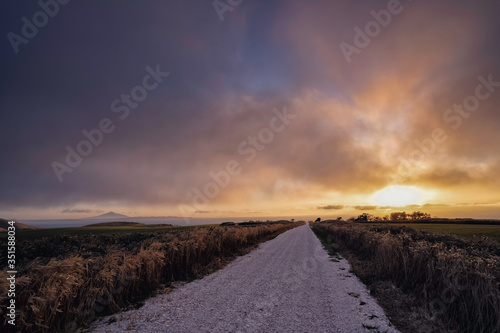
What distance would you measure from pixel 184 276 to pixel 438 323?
10213 mm

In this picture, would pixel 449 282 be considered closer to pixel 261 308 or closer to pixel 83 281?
pixel 261 308

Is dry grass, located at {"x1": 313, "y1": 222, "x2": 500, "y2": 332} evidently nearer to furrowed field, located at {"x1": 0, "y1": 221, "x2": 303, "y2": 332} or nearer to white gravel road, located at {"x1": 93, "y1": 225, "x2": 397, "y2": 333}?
white gravel road, located at {"x1": 93, "y1": 225, "x2": 397, "y2": 333}

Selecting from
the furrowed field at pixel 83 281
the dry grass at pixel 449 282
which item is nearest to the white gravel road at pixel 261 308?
the furrowed field at pixel 83 281

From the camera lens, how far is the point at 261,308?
754 cm

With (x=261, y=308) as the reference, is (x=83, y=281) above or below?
above

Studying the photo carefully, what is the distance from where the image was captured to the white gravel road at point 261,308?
630 cm

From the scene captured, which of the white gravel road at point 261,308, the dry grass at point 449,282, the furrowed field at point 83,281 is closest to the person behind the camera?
the furrowed field at point 83,281

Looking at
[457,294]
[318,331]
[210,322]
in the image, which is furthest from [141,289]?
[457,294]

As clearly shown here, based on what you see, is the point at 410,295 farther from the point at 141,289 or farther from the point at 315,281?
the point at 141,289

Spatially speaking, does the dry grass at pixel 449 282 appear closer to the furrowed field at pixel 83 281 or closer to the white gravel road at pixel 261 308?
the white gravel road at pixel 261 308

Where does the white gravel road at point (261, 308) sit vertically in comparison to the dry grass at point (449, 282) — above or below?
below

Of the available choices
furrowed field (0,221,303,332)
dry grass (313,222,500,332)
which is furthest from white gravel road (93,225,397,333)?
dry grass (313,222,500,332)

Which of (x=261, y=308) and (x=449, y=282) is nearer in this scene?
(x=449, y=282)

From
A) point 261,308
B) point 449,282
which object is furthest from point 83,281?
point 449,282
